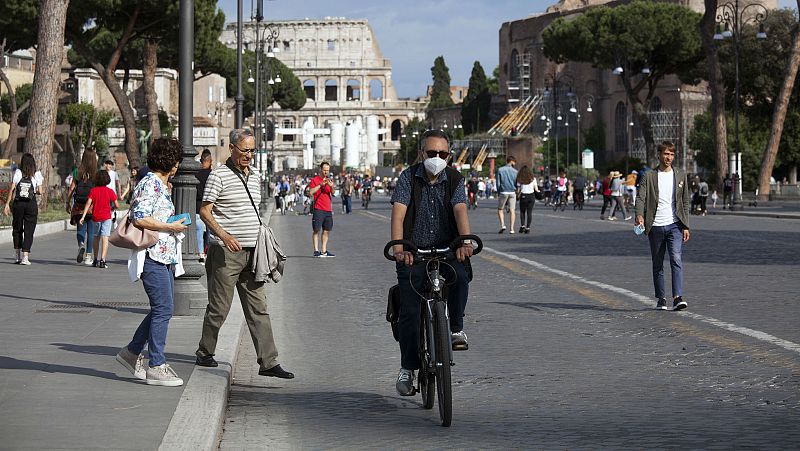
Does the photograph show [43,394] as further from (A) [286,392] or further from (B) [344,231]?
(B) [344,231]

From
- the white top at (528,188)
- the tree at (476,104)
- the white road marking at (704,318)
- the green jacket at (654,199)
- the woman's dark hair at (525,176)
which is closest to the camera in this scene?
the white road marking at (704,318)

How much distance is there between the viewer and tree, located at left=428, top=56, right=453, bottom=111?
182 meters

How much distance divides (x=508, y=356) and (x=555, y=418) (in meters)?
2.53

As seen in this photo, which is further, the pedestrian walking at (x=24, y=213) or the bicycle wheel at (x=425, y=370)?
the pedestrian walking at (x=24, y=213)

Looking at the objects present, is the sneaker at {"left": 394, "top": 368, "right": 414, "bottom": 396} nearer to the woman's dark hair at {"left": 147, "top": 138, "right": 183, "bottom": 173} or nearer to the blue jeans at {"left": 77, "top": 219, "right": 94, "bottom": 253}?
the woman's dark hair at {"left": 147, "top": 138, "right": 183, "bottom": 173}

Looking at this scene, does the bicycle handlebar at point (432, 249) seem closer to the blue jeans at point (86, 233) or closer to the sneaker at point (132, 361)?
the sneaker at point (132, 361)

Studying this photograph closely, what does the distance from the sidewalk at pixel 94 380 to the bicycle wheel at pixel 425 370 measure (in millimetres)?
1051

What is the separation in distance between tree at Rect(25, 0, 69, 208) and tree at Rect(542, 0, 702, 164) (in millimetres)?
44294

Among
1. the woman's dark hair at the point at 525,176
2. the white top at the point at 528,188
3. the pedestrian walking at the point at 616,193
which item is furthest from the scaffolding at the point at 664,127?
the woman's dark hair at the point at 525,176

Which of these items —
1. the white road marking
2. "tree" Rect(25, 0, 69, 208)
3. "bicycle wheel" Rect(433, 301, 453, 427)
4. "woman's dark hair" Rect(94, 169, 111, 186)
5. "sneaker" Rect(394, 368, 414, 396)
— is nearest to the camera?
"bicycle wheel" Rect(433, 301, 453, 427)

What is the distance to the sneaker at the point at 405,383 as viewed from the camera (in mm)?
7797

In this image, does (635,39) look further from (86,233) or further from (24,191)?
(24,191)

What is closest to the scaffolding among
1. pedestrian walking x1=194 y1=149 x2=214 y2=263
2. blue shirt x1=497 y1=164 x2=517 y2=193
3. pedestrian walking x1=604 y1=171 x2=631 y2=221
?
pedestrian walking x1=604 y1=171 x2=631 y2=221

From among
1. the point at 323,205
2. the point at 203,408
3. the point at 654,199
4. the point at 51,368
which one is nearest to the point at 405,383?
the point at 203,408
